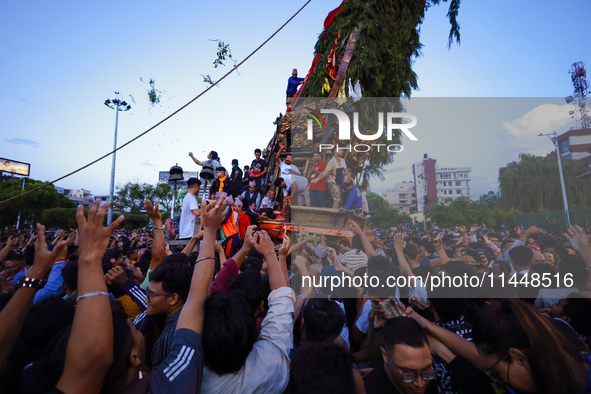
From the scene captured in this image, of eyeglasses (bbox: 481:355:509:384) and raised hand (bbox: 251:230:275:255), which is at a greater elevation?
raised hand (bbox: 251:230:275:255)

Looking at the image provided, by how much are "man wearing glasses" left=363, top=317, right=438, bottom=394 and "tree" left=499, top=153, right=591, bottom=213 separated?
2.64 metres

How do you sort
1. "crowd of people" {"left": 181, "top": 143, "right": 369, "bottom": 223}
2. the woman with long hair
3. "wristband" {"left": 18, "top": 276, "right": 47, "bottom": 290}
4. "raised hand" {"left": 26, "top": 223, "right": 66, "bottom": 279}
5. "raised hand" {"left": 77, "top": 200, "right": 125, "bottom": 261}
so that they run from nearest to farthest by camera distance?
"raised hand" {"left": 77, "top": 200, "right": 125, "bottom": 261}
the woman with long hair
"wristband" {"left": 18, "top": 276, "right": 47, "bottom": 290}
"raised hand" {"left": 26, "top": 223, "right": 66, "bottom": 279}
"crowd of people" {"left": 181, "top": 143, "right": 369, "bottom": 223}

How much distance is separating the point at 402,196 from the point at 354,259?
3.42 ft

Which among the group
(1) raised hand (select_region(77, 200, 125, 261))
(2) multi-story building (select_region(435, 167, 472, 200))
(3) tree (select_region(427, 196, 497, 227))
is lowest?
(1) raised hand (select_region(77, 200, 125, 261))

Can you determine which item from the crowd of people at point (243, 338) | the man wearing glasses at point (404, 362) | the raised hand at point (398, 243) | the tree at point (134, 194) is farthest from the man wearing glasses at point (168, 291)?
the tree at point (134, 194)

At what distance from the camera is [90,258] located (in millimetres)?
1302

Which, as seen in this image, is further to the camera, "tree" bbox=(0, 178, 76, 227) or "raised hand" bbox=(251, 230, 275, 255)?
"tree" bbox=(0, 178, 76, 227)

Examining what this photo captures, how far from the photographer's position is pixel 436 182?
3684 mm

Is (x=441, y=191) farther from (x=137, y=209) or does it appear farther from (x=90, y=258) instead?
(x=137, y=209)

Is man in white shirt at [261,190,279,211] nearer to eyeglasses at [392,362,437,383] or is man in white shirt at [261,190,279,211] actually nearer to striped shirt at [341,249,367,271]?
striped shirt at [341,249,367,271]

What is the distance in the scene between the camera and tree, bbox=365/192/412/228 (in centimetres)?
374

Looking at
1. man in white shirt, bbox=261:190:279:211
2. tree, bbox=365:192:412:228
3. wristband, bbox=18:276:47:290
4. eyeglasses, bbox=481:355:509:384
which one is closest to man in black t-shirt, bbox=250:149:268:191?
man in white shirt, bbox=261:190:279:211

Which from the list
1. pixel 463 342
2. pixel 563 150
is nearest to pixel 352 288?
pixel 463 342

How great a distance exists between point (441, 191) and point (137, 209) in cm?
5344
